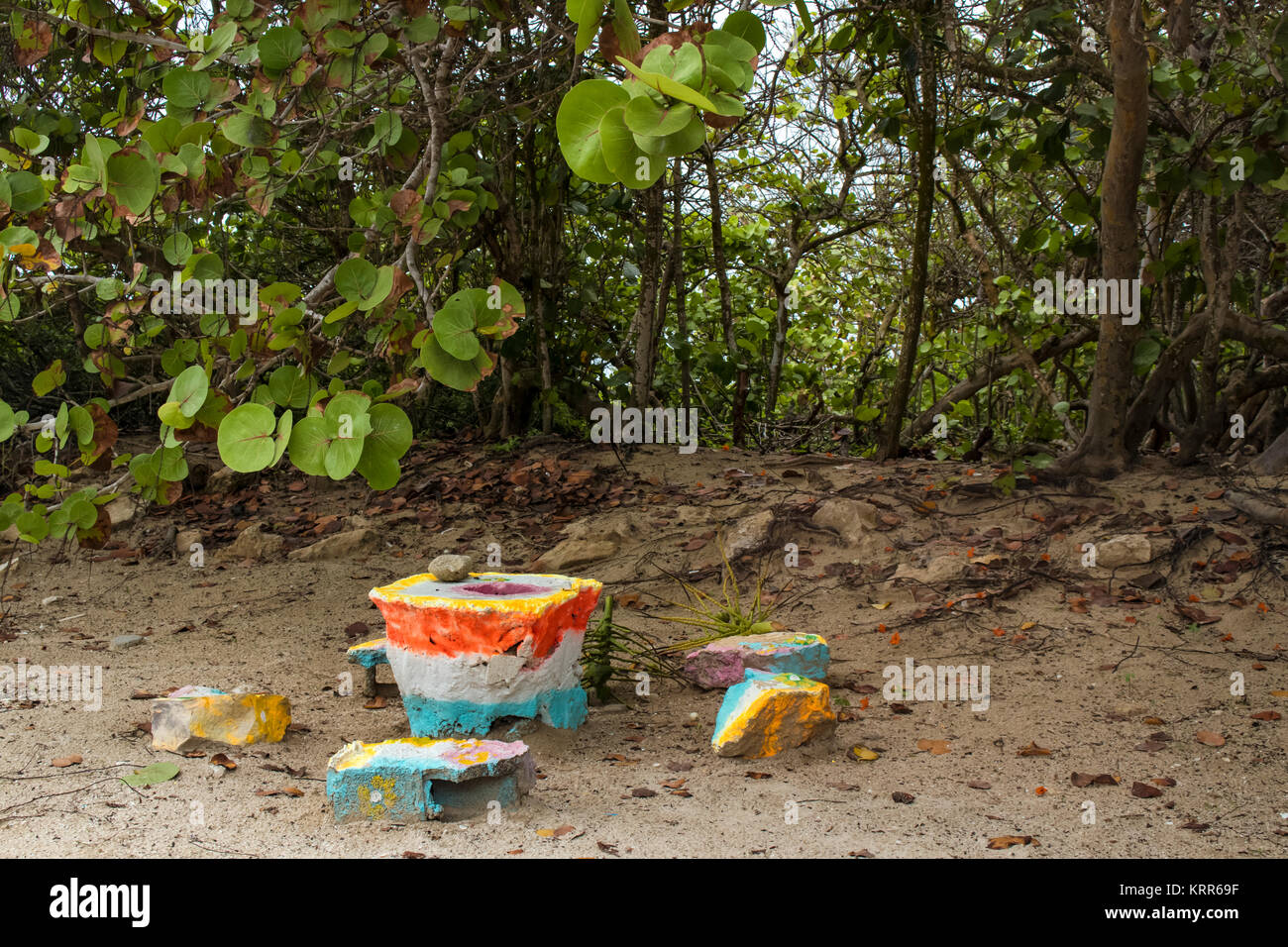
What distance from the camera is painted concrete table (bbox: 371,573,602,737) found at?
2.64 meters

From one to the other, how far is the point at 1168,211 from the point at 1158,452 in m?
1.18

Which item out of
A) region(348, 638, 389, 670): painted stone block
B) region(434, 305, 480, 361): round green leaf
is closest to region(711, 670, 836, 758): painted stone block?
region(348, 638, 389, 670): painted stone block

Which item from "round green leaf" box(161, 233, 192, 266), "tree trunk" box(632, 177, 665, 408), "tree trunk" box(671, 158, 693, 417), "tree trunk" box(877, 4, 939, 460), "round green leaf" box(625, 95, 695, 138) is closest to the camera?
"round green leaf" box(625, 95, 695, 138)

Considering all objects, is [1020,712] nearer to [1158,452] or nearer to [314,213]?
[1158,452]

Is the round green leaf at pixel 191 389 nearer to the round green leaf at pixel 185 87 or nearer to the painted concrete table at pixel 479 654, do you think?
the round green leaf at pixel 185 87

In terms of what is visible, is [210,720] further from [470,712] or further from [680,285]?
[680,285]

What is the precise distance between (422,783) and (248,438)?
34.0 inches

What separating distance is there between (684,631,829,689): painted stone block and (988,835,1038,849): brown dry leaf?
1.00m

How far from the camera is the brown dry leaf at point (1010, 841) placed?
6.84 ft

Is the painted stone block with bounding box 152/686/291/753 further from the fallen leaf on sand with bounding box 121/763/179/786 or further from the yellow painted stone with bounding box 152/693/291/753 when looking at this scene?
the fallen leaf on sand with bounding box 121/763/179/786

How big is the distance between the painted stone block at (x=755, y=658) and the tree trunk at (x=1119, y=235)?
1.85 metres

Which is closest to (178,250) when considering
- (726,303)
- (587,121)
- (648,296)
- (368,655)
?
(368,655)

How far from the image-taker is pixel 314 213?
552 centimetres

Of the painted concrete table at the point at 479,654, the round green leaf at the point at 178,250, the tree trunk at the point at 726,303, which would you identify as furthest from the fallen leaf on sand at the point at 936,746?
the tree trunk at the point at 726,303
